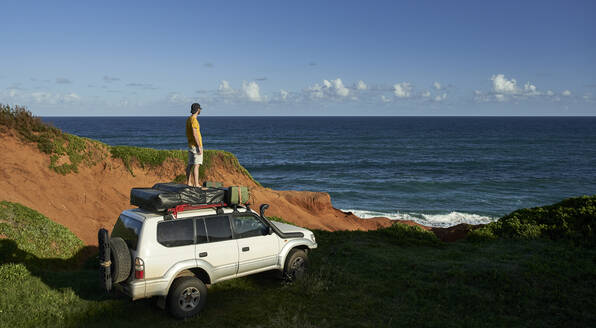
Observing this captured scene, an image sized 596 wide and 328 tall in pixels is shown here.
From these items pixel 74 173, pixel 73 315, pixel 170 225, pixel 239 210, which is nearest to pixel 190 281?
pixel 170 225

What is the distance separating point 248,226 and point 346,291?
273cm

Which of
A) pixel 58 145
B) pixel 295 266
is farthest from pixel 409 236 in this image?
pixel 58 145

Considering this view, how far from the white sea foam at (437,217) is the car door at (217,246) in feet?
68.4

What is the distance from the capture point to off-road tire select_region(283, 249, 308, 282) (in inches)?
354

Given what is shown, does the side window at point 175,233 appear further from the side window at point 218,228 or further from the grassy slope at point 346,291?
the grassy slope at point 346,291

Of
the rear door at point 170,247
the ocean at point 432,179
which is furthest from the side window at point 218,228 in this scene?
the ocean at point 432,179

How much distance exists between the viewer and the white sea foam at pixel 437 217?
27.6 m

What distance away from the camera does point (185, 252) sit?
738 centimetres

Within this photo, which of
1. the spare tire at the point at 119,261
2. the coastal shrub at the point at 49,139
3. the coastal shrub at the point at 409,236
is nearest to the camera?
the spare tire at the point at 119,261

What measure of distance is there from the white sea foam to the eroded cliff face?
7.28m

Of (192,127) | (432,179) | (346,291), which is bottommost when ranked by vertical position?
(432,179)

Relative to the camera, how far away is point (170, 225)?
24.0 feet

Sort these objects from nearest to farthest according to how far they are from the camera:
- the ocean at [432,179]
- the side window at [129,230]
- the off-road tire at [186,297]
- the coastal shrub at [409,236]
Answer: the side window at [129,230] < the off-road tire at [186,297] < the coastal shrub at [409,236] < the ocean at [432,179]

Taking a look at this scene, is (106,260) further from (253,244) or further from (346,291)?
(346,291)
